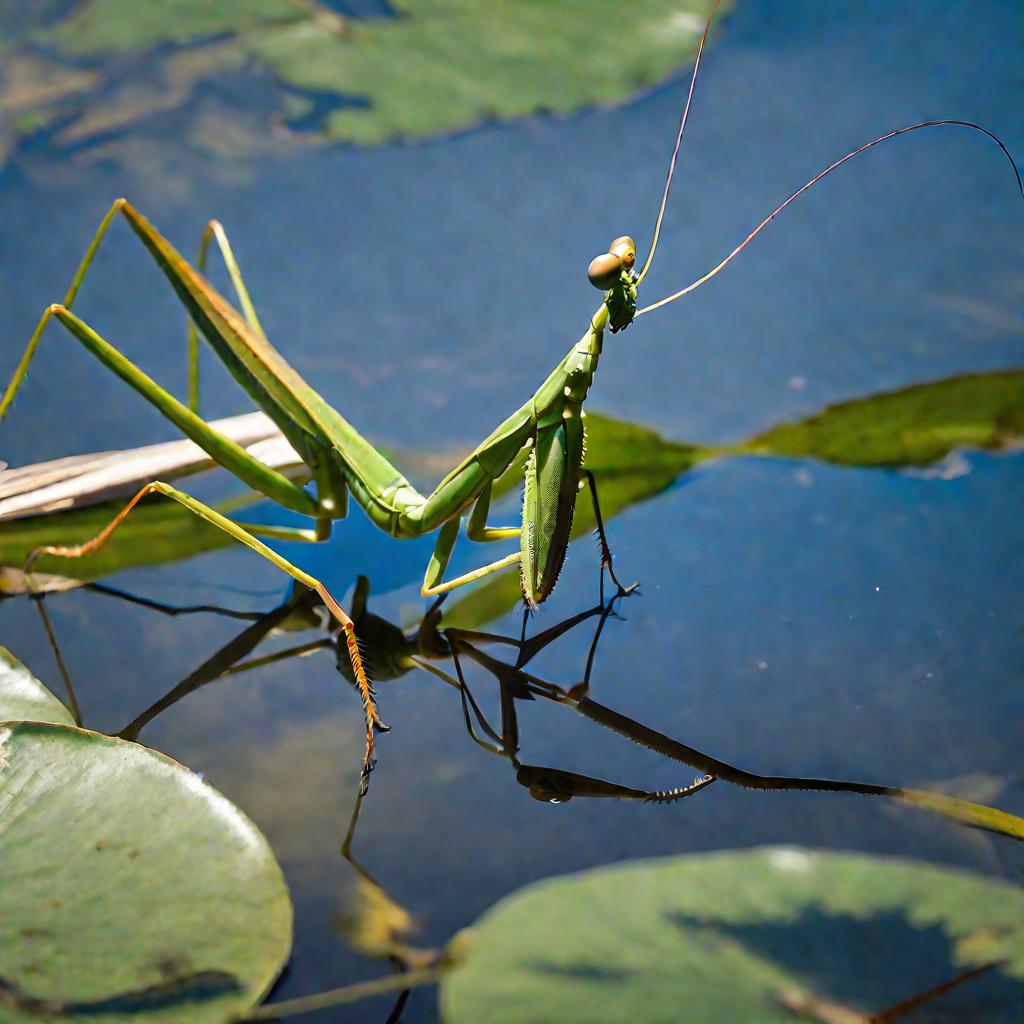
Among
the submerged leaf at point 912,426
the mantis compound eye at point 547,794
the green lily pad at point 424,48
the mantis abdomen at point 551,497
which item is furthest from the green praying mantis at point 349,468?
the green lily pad at point 424,48

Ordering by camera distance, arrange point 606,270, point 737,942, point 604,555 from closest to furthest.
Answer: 1. point 737,942
2. point 606,270
3. point 604,555

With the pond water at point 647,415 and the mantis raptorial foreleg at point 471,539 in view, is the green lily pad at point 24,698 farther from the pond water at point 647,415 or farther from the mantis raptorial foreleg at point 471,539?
the mantis raptorial foreleg at point 471,539

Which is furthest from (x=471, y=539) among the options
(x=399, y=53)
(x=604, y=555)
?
(x=399, y=53)

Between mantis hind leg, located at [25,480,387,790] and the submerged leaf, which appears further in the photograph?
the submerged leaf

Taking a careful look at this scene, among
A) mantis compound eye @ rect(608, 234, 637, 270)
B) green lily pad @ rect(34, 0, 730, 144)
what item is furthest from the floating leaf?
mantis compound eye @ rect(608, 234, 637, 270)

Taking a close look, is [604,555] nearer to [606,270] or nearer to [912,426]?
[606,270]

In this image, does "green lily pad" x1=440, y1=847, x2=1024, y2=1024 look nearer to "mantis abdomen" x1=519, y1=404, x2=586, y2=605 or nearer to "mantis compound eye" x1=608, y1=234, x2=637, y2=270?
"mantis abdomen" x1=519, y1=404, x2=586, y2=605

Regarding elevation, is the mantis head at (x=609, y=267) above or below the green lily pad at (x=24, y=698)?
above
